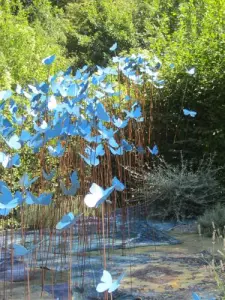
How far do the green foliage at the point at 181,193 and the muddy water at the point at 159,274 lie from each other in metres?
1.01

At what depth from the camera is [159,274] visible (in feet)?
10.8

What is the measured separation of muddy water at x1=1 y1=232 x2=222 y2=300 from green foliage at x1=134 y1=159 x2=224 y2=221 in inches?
39.9

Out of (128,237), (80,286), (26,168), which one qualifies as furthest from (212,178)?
(80,286)

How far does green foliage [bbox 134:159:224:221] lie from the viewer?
17.1 feet

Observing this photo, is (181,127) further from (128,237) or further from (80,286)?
(80,286)

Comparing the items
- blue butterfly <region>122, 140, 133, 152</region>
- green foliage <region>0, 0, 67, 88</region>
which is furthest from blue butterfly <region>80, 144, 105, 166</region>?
green foliage <region>0, 0, 67, 88</region>

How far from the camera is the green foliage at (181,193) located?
5.20 m

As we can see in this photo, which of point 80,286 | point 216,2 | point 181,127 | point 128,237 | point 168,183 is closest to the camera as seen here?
point 80,286

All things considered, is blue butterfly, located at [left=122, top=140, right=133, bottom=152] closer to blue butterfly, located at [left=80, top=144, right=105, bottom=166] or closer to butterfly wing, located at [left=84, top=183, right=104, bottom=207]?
blue butterfly, located at [left=80, top=144, right=105, bottom=166]

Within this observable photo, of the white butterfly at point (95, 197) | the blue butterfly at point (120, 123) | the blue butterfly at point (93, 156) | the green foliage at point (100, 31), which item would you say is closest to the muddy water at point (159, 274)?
the blue butterfly at point (93, 156)

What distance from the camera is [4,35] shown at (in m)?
10.2

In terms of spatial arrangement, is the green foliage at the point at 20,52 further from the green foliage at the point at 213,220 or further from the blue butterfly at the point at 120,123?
the blue butterfly at the point at 120,123

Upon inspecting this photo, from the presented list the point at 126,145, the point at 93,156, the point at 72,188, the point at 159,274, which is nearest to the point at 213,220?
the point at 159,274

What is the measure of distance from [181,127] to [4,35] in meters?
Result: 5.27
